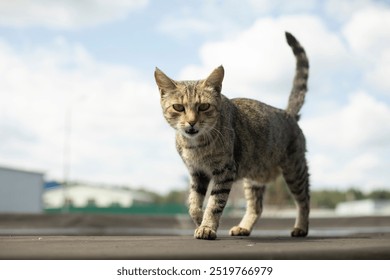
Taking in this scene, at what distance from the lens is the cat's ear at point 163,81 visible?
4.82m

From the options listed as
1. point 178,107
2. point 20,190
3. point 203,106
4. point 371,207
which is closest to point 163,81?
point 178,107

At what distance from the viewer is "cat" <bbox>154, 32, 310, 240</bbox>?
15.3 feet

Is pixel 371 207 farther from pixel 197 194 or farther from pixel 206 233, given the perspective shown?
pixel 206 233

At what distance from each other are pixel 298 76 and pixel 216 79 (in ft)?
7.42

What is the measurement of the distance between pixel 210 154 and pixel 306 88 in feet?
8.00

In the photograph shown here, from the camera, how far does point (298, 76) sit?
674 cm

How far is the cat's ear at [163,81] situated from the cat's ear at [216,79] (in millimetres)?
317

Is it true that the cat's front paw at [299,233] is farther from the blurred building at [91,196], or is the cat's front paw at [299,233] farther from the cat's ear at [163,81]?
the blurred building at [91,196]

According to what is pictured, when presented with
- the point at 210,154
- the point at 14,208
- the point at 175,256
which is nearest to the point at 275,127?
the point at 210,154

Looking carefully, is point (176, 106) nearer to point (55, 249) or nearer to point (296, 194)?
point (55, 249)

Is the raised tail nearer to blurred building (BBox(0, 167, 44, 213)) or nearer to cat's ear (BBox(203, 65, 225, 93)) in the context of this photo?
cat's ear (BBox(203, 65, 225, 93))

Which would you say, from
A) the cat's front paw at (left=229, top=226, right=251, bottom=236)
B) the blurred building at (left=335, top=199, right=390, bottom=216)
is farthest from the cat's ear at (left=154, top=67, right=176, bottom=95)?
the blurred building at (left=335, top=199, right=390, bottom=216)

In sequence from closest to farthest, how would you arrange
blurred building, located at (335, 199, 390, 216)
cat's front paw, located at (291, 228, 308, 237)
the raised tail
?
cat's front paw, located at (291, 228, 308, 237) → the raised tail → blurred building, located at (335, 199, 390, 216)
